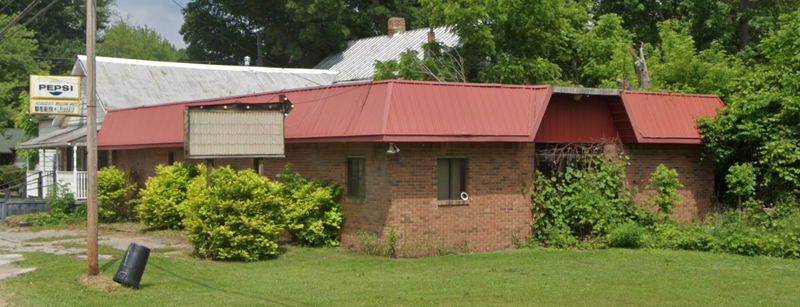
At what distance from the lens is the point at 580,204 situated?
63.5ft

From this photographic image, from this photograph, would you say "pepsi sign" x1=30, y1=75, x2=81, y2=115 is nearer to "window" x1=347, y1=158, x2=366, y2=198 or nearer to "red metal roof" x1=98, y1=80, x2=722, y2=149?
"red metal roof" x1=98, y1=80, x2=722, y2=149

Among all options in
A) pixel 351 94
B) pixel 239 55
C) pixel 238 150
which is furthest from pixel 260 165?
pixel 239 55

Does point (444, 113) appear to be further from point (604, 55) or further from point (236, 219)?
point (604, 55)

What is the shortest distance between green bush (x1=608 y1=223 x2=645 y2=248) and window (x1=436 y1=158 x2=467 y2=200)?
11.1 feet

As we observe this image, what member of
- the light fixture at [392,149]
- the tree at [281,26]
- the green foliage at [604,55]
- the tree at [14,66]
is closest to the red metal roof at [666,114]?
the light fixture at [392,149]

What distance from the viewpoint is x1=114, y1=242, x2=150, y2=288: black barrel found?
13.7 meters

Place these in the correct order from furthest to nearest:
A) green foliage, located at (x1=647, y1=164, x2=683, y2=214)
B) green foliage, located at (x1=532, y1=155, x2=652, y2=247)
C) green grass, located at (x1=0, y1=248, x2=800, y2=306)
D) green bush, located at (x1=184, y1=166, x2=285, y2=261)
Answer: green foliage, located at (x1=647, y1=164, x2=683, y2=214), green foliage, located at (x1=532, y1=155, x2=652, y2=247), green bush, located at (x1=184, y1=166, x2=285, y2=261), green grass, located at (x1=0, y1=248, x2=800, y2=306)

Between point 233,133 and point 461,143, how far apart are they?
487 centimetres

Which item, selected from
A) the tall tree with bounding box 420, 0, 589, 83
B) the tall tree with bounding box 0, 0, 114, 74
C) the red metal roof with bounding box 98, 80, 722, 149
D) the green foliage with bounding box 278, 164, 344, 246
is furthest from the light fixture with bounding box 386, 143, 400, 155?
the tall tree with bounding box 0, 0, 114, 74

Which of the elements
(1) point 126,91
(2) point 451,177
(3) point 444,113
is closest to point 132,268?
(3) point 444,113

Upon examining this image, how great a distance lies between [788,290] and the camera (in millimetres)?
13227

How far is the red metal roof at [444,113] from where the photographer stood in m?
17.3

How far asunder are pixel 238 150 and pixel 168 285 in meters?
5.36

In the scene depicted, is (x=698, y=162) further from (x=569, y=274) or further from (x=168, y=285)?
(x=168, y=285)
